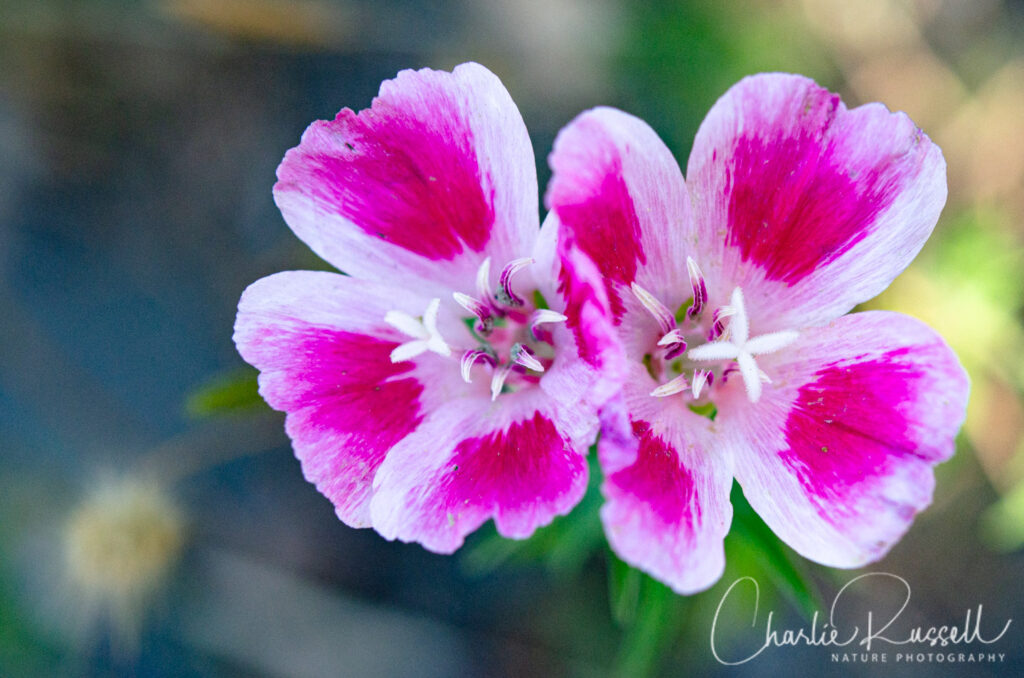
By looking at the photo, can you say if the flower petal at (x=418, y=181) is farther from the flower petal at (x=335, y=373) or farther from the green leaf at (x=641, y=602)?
the green leaf at (x=641, y=602)

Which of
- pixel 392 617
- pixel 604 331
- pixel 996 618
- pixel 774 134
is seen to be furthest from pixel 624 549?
pixel 996 618

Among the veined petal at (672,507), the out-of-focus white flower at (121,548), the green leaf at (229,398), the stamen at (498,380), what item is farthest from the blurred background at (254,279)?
the veined petal at (672,507)

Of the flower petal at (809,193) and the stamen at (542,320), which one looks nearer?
the flower petal at (809,193)

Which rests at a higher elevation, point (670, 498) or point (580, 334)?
point (580, 334)

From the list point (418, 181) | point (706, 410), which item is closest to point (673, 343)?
point (706, 410)

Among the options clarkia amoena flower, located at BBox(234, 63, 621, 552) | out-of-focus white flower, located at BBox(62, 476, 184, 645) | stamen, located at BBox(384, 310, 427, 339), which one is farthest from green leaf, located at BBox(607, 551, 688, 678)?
out-of-focus white flower, located at BBox(62, 476, 184, 645)

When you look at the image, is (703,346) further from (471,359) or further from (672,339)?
(471,359)

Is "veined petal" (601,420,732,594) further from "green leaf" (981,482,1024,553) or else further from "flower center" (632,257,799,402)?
"green leaf" (981,482,1024,553)
